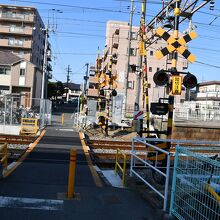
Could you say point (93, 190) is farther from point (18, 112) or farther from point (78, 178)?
point (18, 112)

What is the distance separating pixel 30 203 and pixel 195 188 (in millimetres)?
2803

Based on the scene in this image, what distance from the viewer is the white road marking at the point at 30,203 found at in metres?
5.79

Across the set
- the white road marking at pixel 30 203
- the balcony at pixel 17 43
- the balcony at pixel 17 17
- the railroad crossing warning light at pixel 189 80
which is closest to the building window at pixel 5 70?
the balcony at pixel 17 43

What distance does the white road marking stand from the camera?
579cm

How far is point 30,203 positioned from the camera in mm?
A: 6020

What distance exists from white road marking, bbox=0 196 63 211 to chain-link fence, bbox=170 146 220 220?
1.97m

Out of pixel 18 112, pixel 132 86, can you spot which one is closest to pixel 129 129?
pixel 18 112

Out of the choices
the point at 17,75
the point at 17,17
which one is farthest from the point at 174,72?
the point at 17,17

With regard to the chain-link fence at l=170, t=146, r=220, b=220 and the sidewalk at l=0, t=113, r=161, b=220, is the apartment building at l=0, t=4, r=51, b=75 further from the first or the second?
→ the chain-link fence at l=170, t=146, r=220, b=220

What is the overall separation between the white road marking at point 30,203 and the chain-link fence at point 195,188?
1975 millimetres

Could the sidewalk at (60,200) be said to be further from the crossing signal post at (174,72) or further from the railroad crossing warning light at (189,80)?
the railroad crossing warning light at (189,80)

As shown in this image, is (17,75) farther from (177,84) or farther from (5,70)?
(177,84)

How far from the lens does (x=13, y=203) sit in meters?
5.93

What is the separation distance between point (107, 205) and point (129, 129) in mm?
19577
